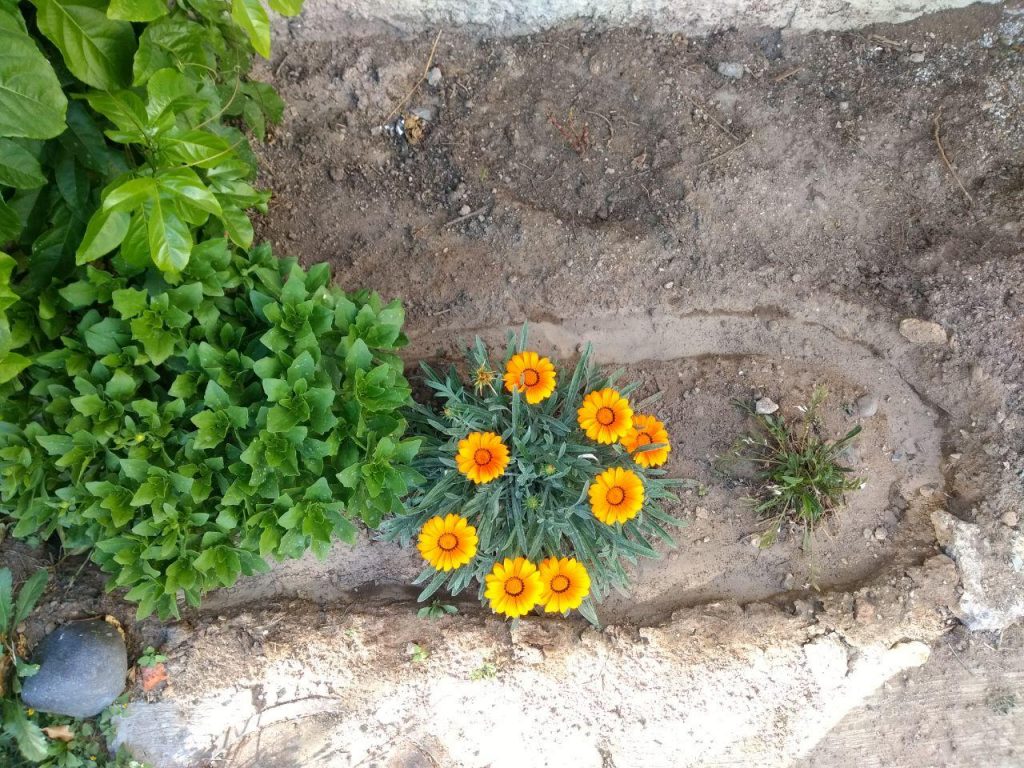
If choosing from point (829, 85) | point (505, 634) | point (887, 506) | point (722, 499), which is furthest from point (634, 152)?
point (505, 634)

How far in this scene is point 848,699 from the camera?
2.95 m

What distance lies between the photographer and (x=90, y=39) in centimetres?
170

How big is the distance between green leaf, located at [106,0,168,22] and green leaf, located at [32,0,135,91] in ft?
0.76

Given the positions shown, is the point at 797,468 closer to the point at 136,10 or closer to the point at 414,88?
the point at 414,88

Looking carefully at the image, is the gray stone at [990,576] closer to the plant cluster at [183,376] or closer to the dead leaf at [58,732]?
the plant cluster at [183,376]

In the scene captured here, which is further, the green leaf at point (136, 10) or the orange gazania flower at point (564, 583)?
the orange gazania flower at point (564, 583)

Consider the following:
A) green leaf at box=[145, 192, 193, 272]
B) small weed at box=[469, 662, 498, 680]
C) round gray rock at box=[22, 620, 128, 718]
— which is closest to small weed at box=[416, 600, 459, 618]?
small weed at box=[469, 662, 498, 680]

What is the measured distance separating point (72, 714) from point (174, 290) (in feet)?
5.87

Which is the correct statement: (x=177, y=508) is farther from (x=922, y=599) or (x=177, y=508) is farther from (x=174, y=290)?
(x=922, y=599)

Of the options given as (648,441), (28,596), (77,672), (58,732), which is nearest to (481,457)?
(648,441)

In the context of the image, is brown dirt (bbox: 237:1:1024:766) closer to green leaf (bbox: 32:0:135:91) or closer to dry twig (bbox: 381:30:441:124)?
dry twig (bbox: 381:30:441:124)

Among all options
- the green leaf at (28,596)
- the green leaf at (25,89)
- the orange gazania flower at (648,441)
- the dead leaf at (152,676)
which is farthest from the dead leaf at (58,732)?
the orange gazania flower at (648,441)

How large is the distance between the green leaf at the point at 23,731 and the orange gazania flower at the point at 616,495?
2290mm

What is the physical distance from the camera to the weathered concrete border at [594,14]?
3059 millimetres
